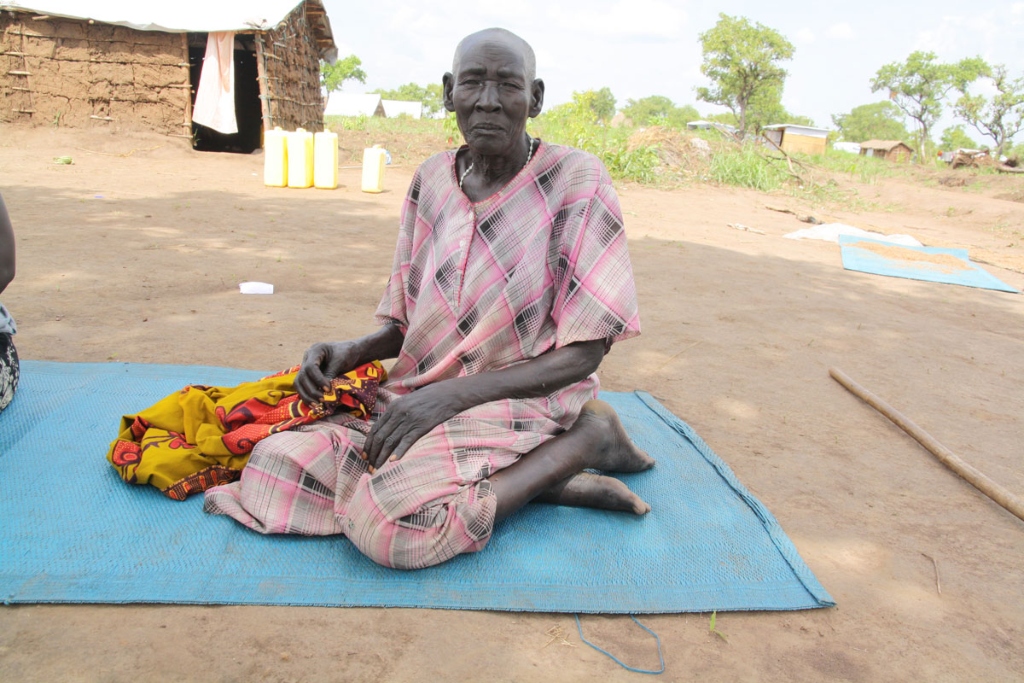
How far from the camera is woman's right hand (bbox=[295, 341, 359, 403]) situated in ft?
6.98

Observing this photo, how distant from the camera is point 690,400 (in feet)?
10.8

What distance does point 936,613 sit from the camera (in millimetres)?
1828

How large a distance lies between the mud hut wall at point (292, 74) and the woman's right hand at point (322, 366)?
11089 mm

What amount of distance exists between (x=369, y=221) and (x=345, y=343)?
554 cm

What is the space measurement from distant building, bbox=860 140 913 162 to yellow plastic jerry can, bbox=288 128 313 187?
104 feet

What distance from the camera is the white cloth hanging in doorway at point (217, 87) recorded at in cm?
1182

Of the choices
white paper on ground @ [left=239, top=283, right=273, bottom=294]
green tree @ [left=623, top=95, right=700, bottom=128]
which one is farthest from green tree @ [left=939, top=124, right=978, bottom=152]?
white paper on ground @ [left=239, top=283, right=273, bottom=294]

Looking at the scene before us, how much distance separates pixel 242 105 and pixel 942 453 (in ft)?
53.0

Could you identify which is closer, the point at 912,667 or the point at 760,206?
the point at 912,667

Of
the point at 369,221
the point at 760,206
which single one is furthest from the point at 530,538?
the point at 760,206

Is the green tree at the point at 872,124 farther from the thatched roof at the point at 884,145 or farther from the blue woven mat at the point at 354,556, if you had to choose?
the blue woven mat at the point at 354,556

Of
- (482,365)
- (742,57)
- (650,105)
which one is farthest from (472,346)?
(650,105)

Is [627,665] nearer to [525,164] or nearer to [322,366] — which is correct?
[322,366]

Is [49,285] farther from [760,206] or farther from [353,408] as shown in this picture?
[760,206]
